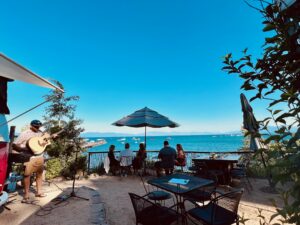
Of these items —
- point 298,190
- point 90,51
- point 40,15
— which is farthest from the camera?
point 90,51

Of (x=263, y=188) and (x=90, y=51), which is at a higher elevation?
(x=90, y=51)

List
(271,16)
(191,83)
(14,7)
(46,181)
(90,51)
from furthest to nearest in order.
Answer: (191,83)
(90,51)
(14,7)
(46,181)
(271,16)

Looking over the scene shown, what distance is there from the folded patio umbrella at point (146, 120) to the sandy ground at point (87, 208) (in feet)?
6.73

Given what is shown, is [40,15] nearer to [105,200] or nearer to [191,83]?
[105,200]

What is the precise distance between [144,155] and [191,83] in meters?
13.1

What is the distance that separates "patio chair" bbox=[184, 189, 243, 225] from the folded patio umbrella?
3.66m

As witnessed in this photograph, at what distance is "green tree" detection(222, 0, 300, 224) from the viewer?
26.0 inches

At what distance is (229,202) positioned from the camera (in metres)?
2.48

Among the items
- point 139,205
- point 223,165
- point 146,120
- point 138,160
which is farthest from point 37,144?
point 223,165

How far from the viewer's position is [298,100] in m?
0.74

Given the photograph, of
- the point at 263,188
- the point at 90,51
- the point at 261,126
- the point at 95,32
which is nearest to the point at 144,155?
the point at 263,188

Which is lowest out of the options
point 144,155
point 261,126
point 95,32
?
point 144,155

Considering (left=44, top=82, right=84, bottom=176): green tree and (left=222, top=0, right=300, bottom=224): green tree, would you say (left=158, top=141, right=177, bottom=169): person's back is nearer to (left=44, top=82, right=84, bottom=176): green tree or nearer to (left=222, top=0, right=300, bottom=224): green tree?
(left=44, top=82, right=84, bottom=176): green tree

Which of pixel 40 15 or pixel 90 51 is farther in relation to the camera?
pixel 90 51
